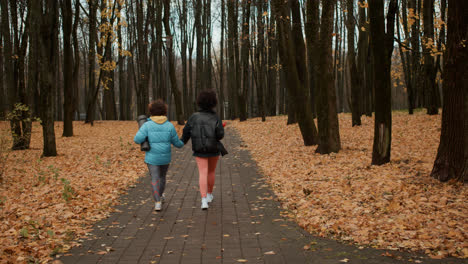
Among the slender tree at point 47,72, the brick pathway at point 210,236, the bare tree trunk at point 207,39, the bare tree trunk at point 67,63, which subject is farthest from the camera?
the bare tree trunk at point 207,39

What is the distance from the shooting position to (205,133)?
6.86 m

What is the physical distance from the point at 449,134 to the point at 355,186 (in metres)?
1.85

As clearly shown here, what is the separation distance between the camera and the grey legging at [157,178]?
22.7 feet

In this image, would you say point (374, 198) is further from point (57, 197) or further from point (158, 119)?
point (57, 197)

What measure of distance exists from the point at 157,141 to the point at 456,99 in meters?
5.17

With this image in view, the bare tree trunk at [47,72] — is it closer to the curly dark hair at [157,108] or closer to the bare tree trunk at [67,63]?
the bare tree trunk at [67,63]

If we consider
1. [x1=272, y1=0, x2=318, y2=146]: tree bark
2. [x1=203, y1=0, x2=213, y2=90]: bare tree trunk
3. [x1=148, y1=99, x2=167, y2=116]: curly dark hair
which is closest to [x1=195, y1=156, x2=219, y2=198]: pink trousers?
[x1=148, y1=99, x2=167, y2=116]: curly dark hair

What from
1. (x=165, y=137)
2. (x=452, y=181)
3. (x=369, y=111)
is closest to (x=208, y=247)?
(x=165, y=137)

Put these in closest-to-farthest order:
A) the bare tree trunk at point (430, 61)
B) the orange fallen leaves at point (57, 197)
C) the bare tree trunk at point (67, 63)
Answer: the orange fallen leaves at point (57, 197) < the bare tree trunk at point (430, 61) < the bare tree trunk at point (67, 63)

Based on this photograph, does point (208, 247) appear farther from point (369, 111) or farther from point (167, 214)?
point (369, 111)

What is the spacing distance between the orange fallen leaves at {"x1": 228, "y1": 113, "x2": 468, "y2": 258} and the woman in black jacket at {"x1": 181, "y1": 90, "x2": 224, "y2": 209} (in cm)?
153

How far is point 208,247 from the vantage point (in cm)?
504

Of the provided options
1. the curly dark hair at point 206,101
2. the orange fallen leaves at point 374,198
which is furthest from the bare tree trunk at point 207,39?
the curly dark hair at point 206,101

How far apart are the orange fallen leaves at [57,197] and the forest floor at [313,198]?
0.02 m
